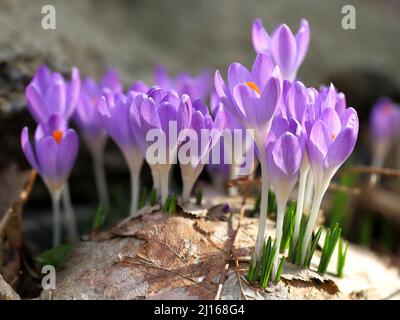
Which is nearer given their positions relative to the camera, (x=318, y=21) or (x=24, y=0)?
(x=24, y=0)

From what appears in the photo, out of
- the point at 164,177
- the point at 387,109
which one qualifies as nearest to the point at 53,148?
the point at 164,177

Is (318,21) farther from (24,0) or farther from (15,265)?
(15,265)

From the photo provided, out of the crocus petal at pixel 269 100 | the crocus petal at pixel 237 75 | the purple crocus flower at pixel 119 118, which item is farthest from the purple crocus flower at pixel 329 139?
the purple crocus flower at pixel 119 118

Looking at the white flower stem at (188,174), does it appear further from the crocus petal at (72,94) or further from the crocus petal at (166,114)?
the crocus petal at (72,94)

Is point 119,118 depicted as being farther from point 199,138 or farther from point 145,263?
point 145,263

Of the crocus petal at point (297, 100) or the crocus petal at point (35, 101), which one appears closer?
the crocus petal at point (297, 100)

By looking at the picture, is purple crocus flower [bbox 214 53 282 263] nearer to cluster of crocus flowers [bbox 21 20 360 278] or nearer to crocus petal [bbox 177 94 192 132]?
cluster of crocus flowers [bbox 21 20 360 278]
